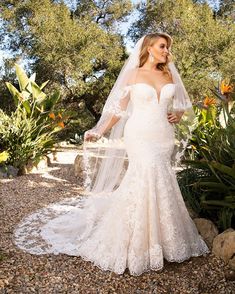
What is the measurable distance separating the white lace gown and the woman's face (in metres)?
0.26

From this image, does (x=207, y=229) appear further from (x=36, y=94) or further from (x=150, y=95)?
(x=36, y=94)

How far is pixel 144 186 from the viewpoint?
124 inches

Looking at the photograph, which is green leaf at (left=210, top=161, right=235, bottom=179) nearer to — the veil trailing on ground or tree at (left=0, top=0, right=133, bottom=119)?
the veil trailing on ground

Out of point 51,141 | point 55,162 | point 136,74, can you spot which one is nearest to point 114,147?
point 136,74

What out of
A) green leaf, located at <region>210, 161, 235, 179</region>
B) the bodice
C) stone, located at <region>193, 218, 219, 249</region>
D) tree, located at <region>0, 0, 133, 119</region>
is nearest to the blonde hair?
the bodice

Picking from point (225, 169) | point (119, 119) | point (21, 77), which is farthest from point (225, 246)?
point (21, 77)

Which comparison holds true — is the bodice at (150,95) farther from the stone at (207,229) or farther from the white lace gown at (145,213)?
the stone at (207,229)

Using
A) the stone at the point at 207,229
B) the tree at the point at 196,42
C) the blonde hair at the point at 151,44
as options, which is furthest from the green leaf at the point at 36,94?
the tree at the point at 196,42

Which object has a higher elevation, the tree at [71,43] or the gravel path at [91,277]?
the tree at [71,43]

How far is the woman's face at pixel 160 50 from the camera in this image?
3.28m

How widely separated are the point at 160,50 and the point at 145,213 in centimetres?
146

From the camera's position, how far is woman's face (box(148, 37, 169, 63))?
328 centimetres

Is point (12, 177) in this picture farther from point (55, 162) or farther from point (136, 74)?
point (136, 74)

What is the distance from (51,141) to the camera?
8055 millimetres
